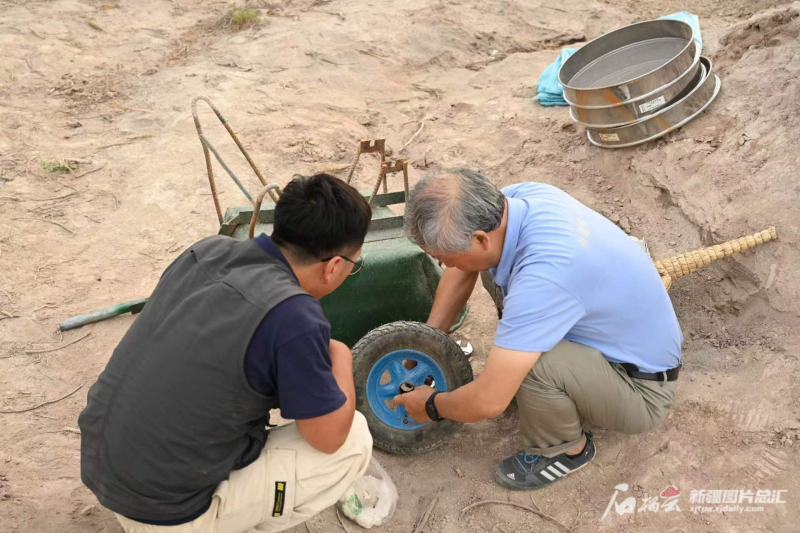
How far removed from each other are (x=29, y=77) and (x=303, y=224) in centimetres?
628

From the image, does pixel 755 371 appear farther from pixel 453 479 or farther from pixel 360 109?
pixel 360 109

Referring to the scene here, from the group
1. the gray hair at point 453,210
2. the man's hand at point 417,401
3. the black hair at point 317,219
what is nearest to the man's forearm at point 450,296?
the man's hand at point 417,401

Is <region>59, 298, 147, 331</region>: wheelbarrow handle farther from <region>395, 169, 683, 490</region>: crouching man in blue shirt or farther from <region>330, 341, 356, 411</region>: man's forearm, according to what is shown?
<region>330, 341, 356, 411</region>: man's forearm

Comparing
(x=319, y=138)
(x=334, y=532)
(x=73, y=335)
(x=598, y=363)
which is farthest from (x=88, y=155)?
(x=598, y=363)

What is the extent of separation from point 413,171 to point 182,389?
152 inches

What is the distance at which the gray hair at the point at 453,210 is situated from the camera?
2.15m

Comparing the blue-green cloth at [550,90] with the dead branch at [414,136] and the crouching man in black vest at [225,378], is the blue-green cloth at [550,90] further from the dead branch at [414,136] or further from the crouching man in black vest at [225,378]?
the crouching man in black vest at [225,378]

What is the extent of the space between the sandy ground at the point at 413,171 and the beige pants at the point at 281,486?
17.3 inches

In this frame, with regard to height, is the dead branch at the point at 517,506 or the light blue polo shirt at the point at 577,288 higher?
the light blue polo shirt at the point at 577,288

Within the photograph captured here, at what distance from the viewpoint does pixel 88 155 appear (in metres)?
5.49

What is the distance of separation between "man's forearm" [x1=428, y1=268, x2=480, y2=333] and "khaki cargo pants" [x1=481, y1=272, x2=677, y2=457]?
538 mm

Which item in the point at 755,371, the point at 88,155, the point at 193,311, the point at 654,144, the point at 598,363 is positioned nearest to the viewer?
the point at 193,311

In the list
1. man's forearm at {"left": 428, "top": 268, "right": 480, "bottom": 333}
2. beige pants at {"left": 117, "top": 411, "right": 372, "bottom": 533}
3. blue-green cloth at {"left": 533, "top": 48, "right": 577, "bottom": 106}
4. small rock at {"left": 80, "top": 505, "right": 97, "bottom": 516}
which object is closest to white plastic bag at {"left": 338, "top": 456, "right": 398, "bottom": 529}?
beige pants at {"left": 117, "top": 411, "right": 372, "bottom": 533}

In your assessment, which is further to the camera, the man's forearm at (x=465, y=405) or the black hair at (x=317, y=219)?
the man's forearm at (x=465, y=405)
